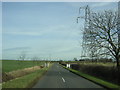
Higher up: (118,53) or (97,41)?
(97,41)

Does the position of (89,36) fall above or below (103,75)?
above

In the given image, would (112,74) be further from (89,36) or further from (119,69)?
(89,36)

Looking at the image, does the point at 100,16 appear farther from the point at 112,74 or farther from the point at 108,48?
the point at 112,74

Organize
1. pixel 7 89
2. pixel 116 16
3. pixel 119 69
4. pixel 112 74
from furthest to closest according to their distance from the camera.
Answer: pixel 116 16 < pixel 112 74 < pixel 119 69 < pixel 7 89

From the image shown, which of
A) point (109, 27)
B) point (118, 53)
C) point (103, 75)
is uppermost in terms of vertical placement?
point (109, 27)

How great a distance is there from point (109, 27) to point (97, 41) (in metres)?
2.67

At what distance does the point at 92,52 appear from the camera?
2677 centimetres

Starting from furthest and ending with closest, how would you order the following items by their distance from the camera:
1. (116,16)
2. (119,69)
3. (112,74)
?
(116,16) < (112,74) < (119,69)

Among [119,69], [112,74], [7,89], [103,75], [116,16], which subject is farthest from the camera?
[116,16]

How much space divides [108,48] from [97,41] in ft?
6.19

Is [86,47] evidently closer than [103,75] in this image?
No

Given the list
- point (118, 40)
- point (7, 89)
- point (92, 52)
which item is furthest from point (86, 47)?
point (7, 89)

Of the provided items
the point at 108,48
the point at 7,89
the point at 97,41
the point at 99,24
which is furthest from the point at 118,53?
the point at 7,89

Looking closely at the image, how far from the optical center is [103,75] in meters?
24.5
